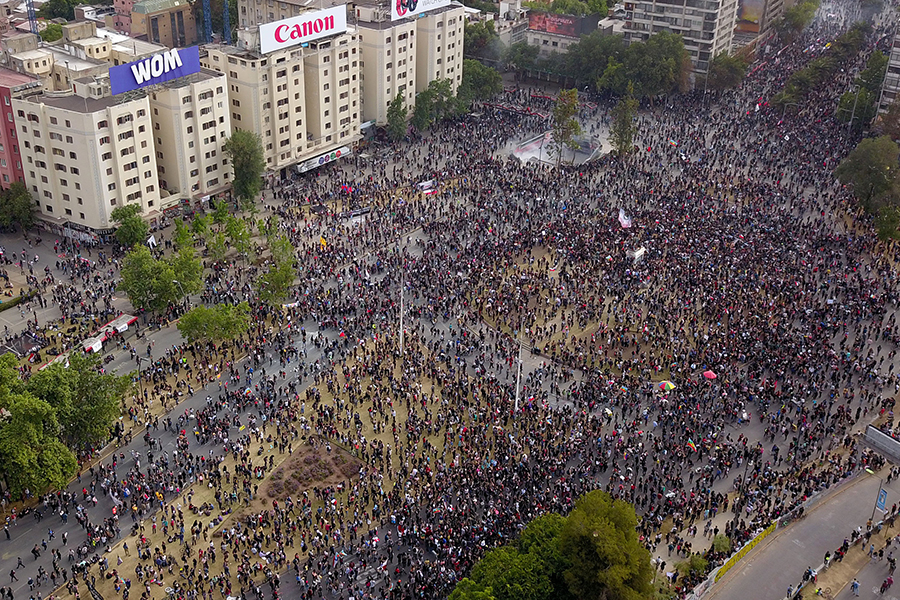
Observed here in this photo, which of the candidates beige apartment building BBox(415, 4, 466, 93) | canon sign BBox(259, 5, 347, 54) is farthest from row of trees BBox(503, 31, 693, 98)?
canon sign BBox(259, 5, 347, 54)

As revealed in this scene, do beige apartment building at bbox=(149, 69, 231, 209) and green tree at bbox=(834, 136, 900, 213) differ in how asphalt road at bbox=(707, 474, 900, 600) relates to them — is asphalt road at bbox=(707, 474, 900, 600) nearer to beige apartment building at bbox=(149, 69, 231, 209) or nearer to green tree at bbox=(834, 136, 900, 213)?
green tree at bbox=(834, 136, 900, 213)

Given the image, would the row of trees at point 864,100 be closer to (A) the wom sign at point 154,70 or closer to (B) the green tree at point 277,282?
(B) the green tree at point 277,282

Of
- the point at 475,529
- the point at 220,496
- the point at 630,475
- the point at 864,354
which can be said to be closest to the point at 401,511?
the point at 475,529

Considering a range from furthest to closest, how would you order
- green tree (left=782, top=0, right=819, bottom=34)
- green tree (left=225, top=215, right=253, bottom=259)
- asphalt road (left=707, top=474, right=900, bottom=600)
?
green tree (left=782, top=0, right=819, bottom=34) → green tree (left=225, top=215, right=253, bottom=259) → asphalt road (left=707, top=474, right=900, bottom=600)

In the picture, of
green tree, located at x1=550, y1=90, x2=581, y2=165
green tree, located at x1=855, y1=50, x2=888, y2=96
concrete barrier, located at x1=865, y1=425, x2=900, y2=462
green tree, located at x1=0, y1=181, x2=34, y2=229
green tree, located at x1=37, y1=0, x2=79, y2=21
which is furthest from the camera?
green tree, located at x1=37, y1=0, x2=79, y2=21

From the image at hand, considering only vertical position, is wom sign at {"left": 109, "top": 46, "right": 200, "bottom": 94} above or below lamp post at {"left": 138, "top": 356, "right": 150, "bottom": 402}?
A: above

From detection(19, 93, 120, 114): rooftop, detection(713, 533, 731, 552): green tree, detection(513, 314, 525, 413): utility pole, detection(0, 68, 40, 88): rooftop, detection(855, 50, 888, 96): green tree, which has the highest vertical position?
detection(0, 68, 40, 88): rooftop
